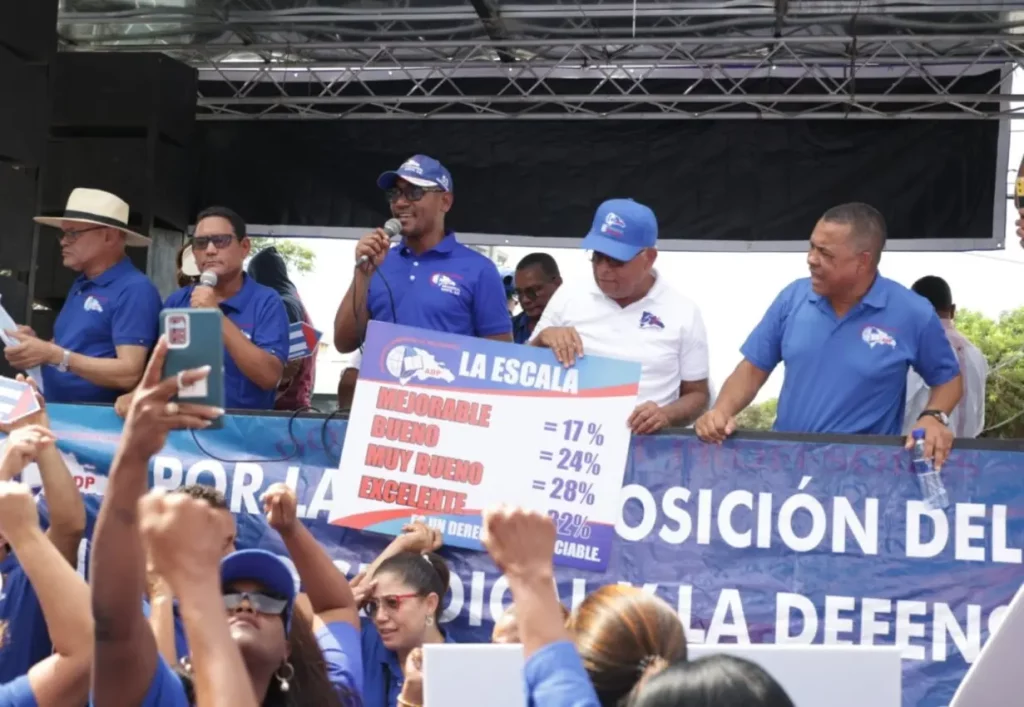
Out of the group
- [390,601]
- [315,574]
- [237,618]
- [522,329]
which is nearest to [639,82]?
[522,329]

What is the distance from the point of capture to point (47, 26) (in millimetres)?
8047

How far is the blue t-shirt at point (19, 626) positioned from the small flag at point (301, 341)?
280 cm

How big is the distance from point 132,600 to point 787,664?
3.49ft

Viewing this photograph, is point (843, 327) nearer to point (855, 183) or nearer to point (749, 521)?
point (749, 521)

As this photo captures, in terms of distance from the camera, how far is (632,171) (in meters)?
10.5

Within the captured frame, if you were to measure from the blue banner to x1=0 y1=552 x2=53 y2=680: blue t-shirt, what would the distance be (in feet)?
4.21

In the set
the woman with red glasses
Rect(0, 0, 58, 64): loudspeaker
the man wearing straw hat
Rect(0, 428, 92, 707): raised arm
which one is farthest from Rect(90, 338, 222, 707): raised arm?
Rect(0, 0, 58, 64): loudspeaker

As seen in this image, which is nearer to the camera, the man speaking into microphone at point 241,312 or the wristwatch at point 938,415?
the wristwatch at point 938,415

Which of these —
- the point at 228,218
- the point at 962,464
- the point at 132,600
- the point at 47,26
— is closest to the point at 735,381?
the point at 962,464

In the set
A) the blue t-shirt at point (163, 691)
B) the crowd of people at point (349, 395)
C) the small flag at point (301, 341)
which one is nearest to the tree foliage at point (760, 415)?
the crowd of people at point (349, 395)

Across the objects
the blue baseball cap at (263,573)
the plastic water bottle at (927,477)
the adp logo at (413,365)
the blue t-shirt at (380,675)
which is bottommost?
the blue t-shirt at (380,675)

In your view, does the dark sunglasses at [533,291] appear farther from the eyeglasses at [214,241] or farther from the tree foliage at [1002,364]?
the tree foliage at [1002,364]

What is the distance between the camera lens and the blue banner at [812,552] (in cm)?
482

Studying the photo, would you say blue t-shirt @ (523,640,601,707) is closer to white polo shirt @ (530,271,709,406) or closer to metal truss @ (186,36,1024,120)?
white polo shirt @ (530,271,709,406)
